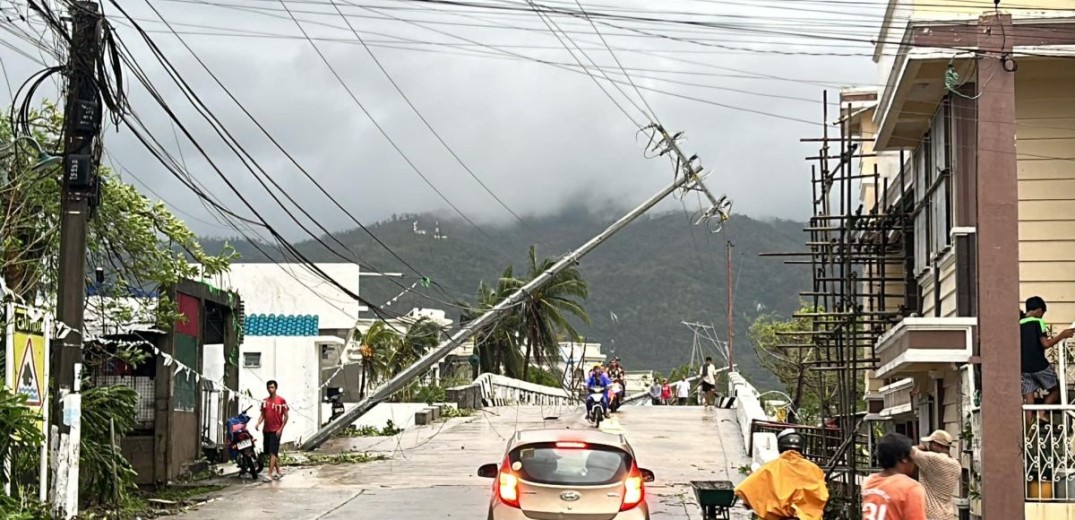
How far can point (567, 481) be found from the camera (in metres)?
12.8

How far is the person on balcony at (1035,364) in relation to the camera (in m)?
13.2

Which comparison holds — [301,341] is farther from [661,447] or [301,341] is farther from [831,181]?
[831,181]

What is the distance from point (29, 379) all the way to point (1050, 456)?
10679mm

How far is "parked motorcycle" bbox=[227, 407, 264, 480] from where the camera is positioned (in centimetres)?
2086

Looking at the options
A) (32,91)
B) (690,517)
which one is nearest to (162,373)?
(32,91)

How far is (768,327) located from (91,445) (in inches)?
2018

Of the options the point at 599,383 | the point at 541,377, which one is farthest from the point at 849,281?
the point at 541,377

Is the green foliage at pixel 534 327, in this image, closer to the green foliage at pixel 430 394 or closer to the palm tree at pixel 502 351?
the palm tree at pixel 502 351

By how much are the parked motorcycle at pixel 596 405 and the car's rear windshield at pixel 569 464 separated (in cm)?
1677

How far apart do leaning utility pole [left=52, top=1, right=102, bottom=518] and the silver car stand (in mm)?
4620

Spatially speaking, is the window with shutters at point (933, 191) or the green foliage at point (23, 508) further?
the window with shutters at point (933, 191)

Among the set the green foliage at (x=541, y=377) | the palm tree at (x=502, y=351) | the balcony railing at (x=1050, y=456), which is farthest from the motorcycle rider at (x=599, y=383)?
the green foliage at (x=541, y=377)

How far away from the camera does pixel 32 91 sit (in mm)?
14023

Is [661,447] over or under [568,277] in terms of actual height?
under
